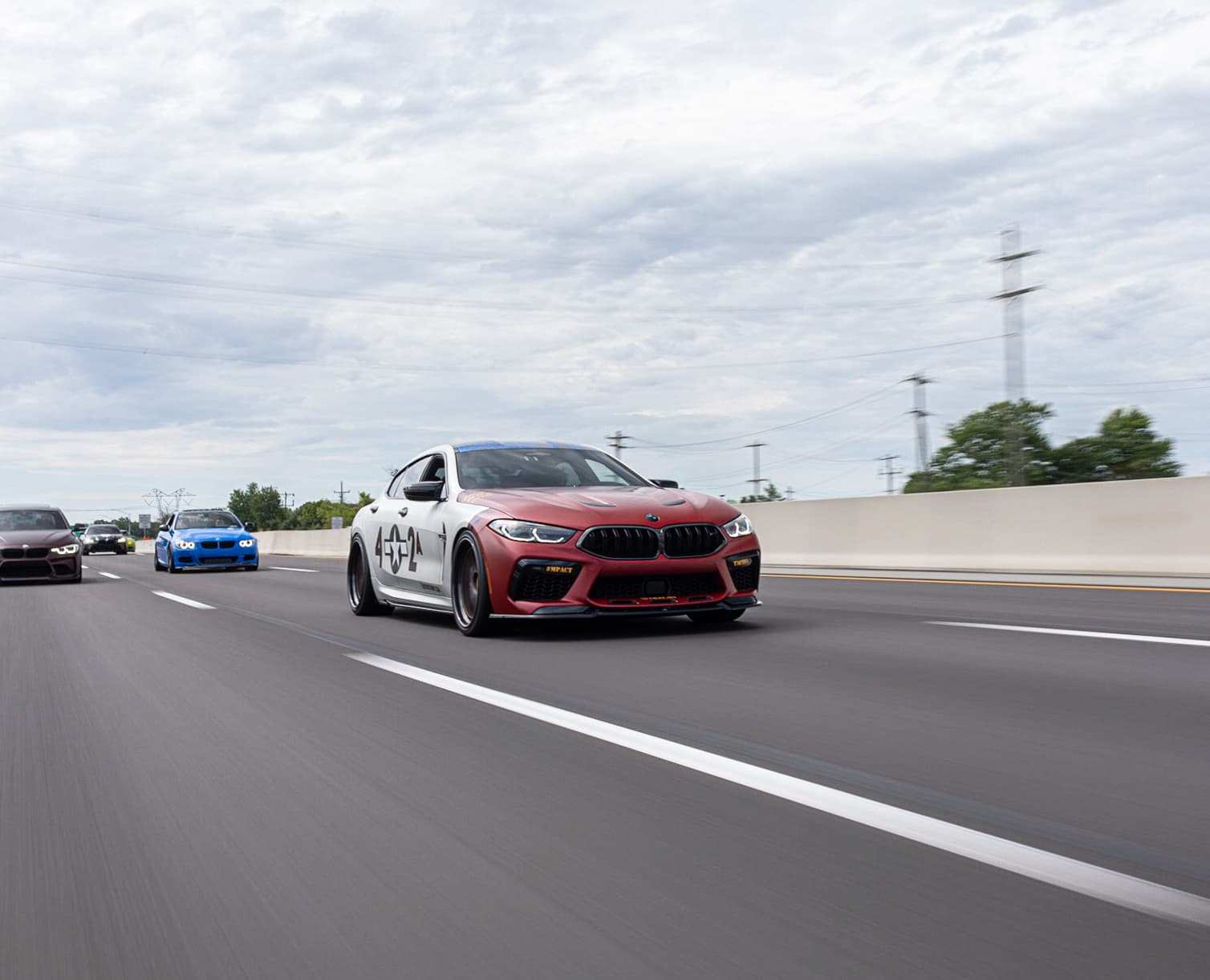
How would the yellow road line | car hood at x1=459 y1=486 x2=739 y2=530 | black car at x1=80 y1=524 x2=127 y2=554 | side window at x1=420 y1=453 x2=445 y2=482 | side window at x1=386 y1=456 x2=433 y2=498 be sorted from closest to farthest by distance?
car hood at x1=459 y1=486 x2=739 y2=530 < side window at x1=420 y1=453 x2=445 y2=482 < side window at x1=386 y1=456 x2=433 y2=498 < the yellow road line < black car at x1=80 y1=524 x2=127 y2=554

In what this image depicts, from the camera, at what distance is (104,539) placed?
5397cm

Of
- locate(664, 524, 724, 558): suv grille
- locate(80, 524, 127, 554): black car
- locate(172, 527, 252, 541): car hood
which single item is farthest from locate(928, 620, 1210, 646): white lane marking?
locate(80, 524, 127, 554): black car

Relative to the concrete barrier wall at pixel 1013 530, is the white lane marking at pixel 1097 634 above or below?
below

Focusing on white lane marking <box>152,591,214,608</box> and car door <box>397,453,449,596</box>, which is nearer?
car door <box>397,453,449,596</box>

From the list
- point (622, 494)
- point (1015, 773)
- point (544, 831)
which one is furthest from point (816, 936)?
point (622, 494)

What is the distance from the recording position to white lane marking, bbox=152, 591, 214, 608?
1448 centimetres

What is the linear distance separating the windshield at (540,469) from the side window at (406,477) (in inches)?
35.8

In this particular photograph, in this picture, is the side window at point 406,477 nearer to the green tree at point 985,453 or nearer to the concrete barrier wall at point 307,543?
the concrete barrier wall at point 307,543

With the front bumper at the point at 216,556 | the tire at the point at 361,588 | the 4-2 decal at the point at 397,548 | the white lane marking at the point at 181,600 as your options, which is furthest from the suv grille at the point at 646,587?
the front bumper at the point at 216,556

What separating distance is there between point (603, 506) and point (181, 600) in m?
8.46

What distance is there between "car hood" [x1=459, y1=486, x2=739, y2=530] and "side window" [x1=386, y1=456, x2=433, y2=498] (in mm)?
1740

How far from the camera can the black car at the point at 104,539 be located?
5394 cm

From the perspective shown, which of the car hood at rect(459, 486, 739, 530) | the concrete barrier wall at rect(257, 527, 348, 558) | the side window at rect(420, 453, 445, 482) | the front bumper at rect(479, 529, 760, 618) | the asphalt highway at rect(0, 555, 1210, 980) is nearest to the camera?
the asphalt highway at rect(0, 555, 1210, 980)

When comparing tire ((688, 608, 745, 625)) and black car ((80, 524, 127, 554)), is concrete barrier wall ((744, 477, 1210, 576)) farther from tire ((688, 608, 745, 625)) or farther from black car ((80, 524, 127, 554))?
black car ((80, 524, 127, 554))
